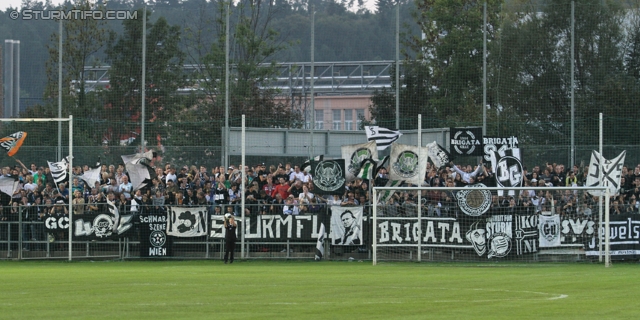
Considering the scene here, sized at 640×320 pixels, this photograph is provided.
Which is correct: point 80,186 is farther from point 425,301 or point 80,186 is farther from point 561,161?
point 425,301

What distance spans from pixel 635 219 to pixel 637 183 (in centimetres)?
248

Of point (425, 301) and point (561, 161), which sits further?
point (561, 161)

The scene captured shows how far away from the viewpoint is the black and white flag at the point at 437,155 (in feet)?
105

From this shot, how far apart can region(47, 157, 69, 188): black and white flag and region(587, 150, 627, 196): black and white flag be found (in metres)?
15.8

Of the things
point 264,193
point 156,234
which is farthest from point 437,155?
point 156,234

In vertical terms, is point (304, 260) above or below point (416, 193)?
below

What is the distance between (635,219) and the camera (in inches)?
1089

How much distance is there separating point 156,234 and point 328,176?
17.7ft

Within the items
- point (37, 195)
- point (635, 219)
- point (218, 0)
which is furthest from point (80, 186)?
point (635, 219)

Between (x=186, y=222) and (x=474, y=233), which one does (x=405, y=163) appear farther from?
(x=186, y=222)

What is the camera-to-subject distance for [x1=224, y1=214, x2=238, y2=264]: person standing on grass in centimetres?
2892

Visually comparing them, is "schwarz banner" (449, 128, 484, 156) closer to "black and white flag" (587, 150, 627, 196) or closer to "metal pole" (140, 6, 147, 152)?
"black and white flag" (587, 150, 627, 196)

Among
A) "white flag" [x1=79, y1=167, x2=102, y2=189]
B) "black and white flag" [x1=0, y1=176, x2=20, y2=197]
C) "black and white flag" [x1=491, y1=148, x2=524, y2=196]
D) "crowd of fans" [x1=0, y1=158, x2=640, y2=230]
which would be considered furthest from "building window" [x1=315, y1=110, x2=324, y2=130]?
"black and white flag" [x1=0, y1=176, x2=20, y2=197]

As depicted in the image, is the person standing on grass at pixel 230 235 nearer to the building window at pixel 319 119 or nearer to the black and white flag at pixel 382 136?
the black and white flag at pixel 382 136
